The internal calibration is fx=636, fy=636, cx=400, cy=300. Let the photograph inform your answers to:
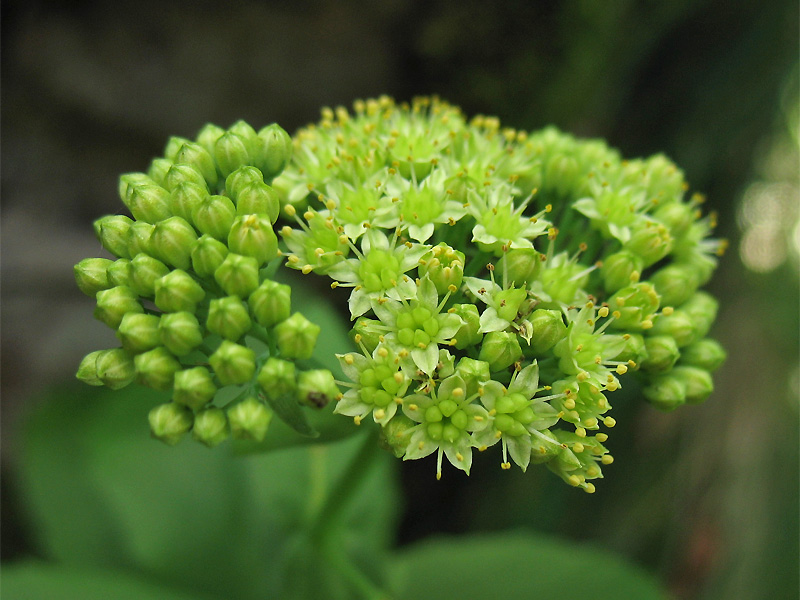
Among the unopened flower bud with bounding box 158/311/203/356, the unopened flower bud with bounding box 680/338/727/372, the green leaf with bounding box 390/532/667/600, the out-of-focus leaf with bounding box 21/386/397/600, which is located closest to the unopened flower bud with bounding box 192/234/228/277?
the unopened flower bud with bounding box 158/311/203/356

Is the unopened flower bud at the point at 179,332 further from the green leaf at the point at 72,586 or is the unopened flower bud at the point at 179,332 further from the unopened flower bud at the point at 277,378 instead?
the green leaf at the point at 72,586

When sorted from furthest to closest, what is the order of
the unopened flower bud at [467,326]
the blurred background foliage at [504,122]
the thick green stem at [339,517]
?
the blurred background foliage at [504,122] < the thick green stem at [339,517] < the unopened flower bud at [467,326]

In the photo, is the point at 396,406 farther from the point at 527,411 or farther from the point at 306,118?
the point at 306,118

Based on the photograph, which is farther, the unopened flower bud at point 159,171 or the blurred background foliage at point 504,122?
the blurred background foliage at point 504,122

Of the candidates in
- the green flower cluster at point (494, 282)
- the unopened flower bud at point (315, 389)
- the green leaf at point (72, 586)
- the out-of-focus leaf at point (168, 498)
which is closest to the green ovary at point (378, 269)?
the green flower cluster at point (494, 282)

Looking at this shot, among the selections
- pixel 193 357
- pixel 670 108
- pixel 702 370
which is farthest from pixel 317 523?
pixel 670 108
